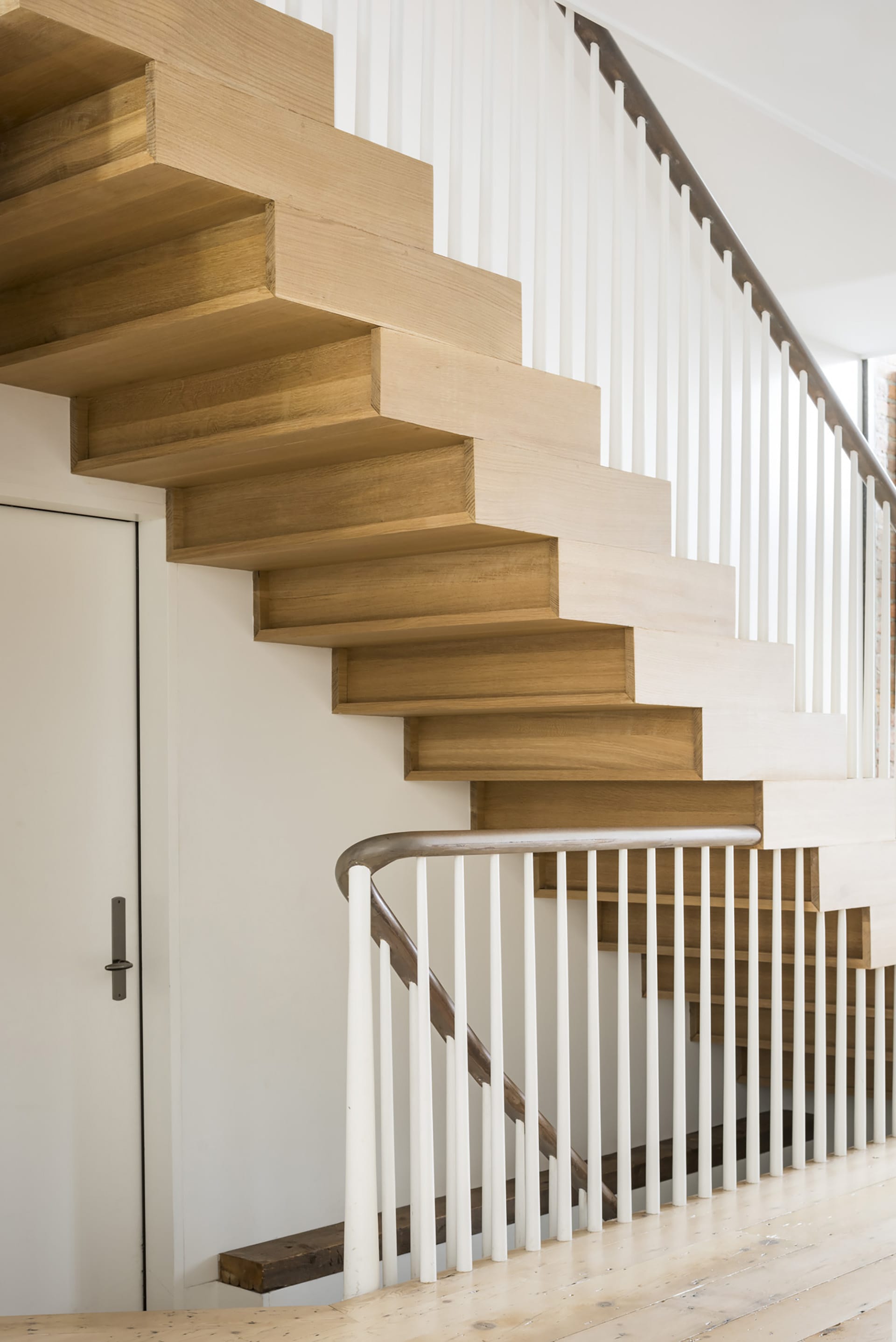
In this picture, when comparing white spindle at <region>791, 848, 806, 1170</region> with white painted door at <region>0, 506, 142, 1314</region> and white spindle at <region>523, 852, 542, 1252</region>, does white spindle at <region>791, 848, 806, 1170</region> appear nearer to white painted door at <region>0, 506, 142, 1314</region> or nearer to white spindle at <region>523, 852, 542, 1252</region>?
white spindle at <region>523, 852, 542, 1252</region>

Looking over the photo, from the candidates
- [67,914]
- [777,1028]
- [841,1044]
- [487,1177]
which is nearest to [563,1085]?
[487,1177]

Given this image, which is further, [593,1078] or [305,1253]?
[305,1253]

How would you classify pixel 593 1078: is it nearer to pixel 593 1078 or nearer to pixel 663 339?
pixel 593 1078

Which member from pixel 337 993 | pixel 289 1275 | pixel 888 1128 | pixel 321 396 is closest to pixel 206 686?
pixel 337 993

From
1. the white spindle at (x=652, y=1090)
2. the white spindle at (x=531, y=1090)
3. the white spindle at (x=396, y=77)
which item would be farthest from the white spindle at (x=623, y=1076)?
the white spindle at (x=396, y=77)

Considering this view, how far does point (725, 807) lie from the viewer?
3.52 m

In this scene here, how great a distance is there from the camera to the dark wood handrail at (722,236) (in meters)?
3.26

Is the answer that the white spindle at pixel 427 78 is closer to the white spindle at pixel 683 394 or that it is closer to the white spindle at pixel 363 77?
the white spindle at pixel 363 77

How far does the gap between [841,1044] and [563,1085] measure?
1203 millimetres

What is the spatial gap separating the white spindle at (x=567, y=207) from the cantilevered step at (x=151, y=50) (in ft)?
2.73

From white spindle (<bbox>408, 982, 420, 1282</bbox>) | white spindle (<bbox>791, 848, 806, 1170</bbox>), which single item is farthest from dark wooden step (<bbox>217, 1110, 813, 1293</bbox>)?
white spindle (<bbox>408, 982, 420, 1282</bbox>)

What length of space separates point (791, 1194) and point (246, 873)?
5.30 feet

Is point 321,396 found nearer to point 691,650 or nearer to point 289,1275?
point 691,650

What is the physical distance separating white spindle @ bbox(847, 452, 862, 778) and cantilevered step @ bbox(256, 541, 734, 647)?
0.76 m
